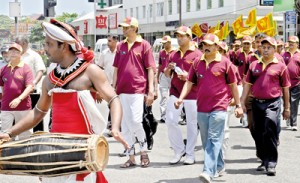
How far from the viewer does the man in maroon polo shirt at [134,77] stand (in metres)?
9.23

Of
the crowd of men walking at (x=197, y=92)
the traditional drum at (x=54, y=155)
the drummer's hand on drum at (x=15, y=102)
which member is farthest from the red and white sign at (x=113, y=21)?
the traditional drum at (x=54, y=155)

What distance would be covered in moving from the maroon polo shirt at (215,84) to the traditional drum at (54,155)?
3.66 m

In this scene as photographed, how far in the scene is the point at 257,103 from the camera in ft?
29.2

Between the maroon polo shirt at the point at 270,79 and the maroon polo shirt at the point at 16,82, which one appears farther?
the maroon polo shirt at the point at 16,82

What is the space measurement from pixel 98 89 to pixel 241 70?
32.4 feet

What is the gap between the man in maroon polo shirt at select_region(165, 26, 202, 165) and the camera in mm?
9492

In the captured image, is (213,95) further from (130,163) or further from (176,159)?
(130,163)

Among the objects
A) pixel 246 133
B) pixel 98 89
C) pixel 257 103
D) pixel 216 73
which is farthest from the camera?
pixel 246 133


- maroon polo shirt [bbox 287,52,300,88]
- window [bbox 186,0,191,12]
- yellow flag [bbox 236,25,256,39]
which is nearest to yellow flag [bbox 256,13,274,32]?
yellow flag [bbox 236,25,256,39]

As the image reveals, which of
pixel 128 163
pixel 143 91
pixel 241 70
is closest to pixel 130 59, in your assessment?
pixel 143 91

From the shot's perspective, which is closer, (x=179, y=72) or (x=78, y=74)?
(x=78, y=74)

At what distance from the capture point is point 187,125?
9648mm

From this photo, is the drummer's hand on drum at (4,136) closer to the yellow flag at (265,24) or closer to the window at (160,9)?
the yellow flag at (265,24)

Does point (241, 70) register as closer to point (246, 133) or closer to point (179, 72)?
point (246, 133)
